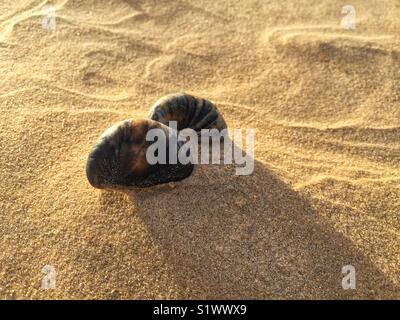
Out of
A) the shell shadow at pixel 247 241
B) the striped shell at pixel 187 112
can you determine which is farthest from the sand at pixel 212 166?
the striped shell at pixel 187 112

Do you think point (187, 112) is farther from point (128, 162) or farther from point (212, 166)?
point (128, 162)

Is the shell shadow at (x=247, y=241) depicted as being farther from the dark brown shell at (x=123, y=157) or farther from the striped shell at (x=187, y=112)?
the striped shell at (x=187, y=112)

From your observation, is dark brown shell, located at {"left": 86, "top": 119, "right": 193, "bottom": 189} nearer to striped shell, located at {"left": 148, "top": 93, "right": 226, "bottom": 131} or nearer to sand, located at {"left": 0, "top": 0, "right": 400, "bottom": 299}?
sand, located at {"left": 0, "top": 0, "right": 400, "bottom": 299}

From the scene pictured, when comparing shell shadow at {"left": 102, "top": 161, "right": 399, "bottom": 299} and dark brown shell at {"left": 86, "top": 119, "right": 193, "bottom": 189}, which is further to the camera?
dark brown shell at {"left": 86, "top": 119, "right": 193, "bottom": 189}

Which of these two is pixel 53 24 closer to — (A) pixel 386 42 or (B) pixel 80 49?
(B) pixel 80 49

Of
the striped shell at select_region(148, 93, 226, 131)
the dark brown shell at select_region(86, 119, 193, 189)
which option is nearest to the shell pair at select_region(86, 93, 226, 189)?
the dark brown shell at select_region(86, 119, 193, 189)

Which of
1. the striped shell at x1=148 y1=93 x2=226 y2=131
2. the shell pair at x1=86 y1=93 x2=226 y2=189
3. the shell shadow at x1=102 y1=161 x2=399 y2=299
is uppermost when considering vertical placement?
the striped shell at x1=148 y1=93 x2=226 y2=131
